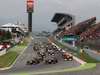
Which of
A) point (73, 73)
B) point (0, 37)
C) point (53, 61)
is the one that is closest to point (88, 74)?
point (73, 73)

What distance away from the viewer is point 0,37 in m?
175

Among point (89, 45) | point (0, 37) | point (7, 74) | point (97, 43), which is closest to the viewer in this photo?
point (7, 74)

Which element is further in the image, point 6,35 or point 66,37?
point 6,35

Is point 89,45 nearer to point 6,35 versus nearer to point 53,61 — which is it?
point 53,61

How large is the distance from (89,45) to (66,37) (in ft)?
186

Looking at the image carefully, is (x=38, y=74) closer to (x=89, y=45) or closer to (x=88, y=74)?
(x=88, y=74)

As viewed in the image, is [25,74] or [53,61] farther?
[53,61]

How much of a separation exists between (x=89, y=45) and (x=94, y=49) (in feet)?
38.4

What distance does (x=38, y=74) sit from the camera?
172 feet

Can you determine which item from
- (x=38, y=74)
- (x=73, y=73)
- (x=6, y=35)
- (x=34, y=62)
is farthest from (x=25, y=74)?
(x=6, y=35)

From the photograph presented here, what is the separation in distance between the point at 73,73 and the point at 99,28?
4406 inches

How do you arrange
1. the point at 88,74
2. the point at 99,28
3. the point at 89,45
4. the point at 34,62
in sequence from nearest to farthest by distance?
the point at 88,74 < the point at 34,62 < the point at 89,45 < the point at 99,28

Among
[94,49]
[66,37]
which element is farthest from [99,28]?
[94,49]

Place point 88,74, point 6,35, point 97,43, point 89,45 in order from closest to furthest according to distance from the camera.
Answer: point 88,74, point 97,43, point 89,45, point 6,35
